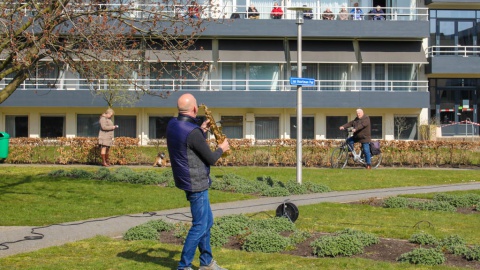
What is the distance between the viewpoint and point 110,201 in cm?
1442

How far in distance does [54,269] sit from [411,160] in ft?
54.2

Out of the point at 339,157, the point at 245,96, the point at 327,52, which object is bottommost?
the point at 339,157

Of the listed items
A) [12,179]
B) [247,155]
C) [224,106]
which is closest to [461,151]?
[247,155]

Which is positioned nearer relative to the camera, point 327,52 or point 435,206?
point 435,206

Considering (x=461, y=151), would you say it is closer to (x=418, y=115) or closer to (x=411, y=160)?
(x=411, y=160)

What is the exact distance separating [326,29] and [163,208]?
85.8 ft

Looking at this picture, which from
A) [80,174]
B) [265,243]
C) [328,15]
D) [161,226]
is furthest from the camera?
[328,15]

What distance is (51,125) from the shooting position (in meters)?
39.9

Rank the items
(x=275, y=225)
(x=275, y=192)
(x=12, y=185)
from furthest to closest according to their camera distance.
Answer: (x=12, y=185) → (x=275, y=192) → (x=275, y=225)

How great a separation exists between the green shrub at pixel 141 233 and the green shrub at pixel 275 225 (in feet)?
4.87

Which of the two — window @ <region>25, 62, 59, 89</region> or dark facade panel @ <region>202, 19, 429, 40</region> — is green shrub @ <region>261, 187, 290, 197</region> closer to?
window @ <region>25, 62, 59, 89</region>

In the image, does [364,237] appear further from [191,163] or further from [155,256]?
[191,163]

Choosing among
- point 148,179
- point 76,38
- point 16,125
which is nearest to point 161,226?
point 76,38

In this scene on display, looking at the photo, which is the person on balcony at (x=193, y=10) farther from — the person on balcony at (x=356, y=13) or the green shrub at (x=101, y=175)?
A: the person on balcony at (x=356, y=13)
